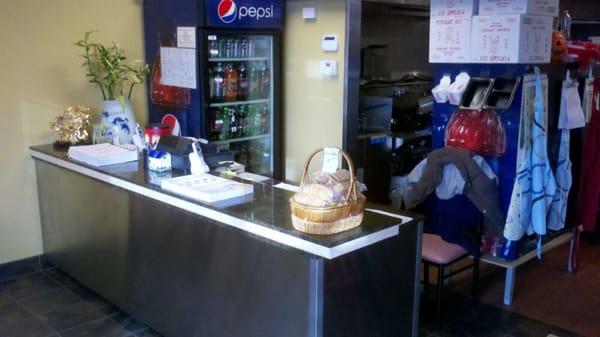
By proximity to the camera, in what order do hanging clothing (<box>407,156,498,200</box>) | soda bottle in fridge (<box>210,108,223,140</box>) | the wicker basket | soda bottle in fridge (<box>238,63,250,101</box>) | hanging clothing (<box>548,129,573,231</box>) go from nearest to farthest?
the wicker basket < hanging clothing (<box>407,156,498,200</box>) < hanging clothing (<box>548,129,573,231</box>) < soda bottle in fridge (<box>210,108,223,140</box>) < soda bottle in fridge (<box>238,63,250,101</box>)

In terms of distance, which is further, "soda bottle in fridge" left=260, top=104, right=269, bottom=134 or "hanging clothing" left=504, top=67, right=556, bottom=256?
"soda bottle in fridge" left=260, top=104, right=269, bottom=134

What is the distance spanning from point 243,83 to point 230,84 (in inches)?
5.0

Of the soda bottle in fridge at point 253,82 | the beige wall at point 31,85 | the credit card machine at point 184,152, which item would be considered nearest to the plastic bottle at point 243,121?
the soda bottle in fridge at point 253,82

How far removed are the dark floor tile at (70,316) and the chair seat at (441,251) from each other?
5.91 feet

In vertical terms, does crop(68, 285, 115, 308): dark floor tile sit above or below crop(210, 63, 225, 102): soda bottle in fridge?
below

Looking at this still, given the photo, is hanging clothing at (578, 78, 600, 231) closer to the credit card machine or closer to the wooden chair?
the wooden chair

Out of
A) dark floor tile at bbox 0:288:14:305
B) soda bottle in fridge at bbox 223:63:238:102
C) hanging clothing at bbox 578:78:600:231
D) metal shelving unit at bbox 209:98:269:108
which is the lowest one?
dark floor tile at bbox 0:288:14:305

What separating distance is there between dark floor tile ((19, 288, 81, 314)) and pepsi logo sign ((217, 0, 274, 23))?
195 cm

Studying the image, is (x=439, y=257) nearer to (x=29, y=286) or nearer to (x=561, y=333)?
(x=561, y=333)

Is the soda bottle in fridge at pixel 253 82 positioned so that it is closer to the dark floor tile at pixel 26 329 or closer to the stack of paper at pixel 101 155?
the stack of paper at pixel 101 155

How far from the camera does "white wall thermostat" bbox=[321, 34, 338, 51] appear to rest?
3.81m

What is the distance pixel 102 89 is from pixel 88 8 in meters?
0.55

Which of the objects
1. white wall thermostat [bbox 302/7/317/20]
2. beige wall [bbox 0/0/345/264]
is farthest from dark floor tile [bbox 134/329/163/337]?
white wall thermostat [bbox 302/7/317/20]

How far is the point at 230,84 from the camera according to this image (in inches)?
157
